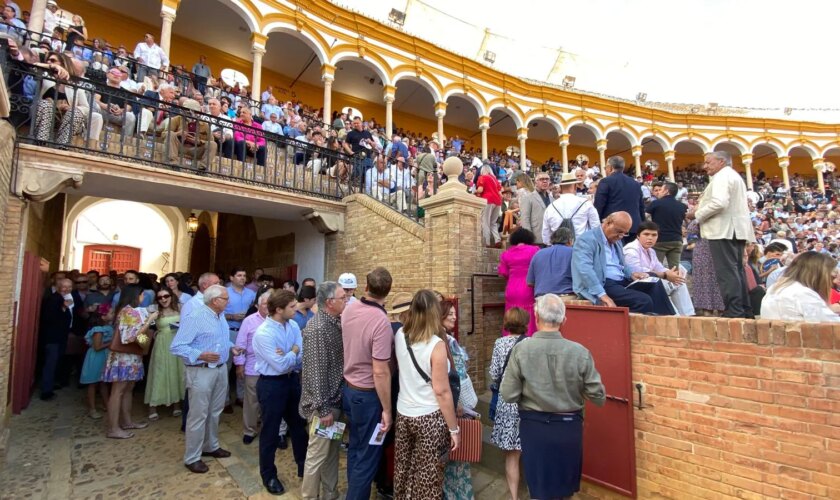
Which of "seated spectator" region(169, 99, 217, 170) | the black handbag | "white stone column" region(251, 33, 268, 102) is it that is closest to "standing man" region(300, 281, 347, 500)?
the black handbag

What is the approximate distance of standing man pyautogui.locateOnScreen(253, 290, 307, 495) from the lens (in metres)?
3.64

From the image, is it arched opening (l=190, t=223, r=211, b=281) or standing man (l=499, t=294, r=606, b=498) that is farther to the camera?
arched opening (l=190, t=223, r=211, b=281)

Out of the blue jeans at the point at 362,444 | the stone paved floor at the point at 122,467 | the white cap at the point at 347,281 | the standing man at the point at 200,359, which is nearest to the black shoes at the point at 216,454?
the stone paved floor at the point at 122,467

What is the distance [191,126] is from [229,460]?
543 cm

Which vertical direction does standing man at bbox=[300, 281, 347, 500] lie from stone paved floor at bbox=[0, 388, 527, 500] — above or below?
above

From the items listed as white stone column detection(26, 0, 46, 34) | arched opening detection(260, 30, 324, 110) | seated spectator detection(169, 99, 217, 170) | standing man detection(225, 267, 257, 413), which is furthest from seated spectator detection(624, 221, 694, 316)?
arched opening detection(260, 30, 324, 110)

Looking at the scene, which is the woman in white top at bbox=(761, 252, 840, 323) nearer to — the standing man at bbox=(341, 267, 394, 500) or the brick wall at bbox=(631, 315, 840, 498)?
the brick wall at bbox=(631, 315, 840, 498)

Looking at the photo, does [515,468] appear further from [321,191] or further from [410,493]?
[321,191]

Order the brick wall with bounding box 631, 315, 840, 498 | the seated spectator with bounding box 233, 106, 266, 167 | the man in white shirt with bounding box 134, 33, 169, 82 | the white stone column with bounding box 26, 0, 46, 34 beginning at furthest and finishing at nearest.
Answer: the man in white shirt with bounding box 134, 33, 169, 82 → the white stone column with bounding box 26, 0, 46, 34 → the seated spectator with bounding box 233, 106, 266, 167 → the brick wall with bounding box 631, 315, 840, 498

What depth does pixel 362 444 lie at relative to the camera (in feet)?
9.89

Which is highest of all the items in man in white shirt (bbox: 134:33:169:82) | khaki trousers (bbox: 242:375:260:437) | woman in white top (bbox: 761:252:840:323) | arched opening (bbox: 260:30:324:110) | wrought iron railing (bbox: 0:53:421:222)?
arched opening (bbox: 260:30:324:110)

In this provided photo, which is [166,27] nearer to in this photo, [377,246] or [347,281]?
[377,246]

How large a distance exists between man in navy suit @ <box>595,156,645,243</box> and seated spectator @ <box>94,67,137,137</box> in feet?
21.7

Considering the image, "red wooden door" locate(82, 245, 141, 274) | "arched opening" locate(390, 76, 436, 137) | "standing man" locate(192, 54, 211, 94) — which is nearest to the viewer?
"standing man" locate(192, 54, 211, 94)
